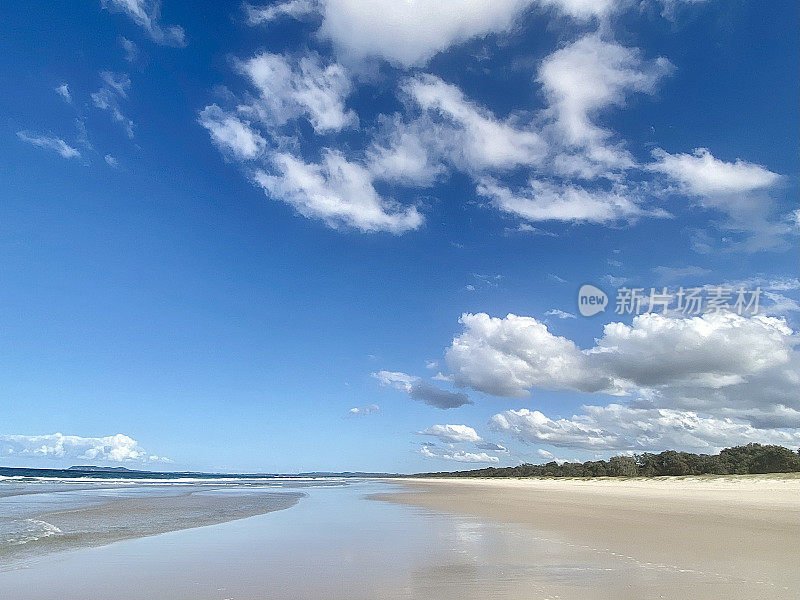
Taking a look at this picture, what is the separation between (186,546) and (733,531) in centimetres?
1544

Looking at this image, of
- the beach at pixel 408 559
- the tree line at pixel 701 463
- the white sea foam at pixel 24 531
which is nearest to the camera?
the beach at pixel 408 559

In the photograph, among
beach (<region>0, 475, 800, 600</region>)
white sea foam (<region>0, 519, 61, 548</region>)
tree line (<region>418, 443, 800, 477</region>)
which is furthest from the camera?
tree line (<region>418, 443, 800, 477</region>)

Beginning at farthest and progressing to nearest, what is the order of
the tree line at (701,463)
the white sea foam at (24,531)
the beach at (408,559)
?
the tree line at (701,463) < the white sea foam at (24,531) < the beach at (408,559)

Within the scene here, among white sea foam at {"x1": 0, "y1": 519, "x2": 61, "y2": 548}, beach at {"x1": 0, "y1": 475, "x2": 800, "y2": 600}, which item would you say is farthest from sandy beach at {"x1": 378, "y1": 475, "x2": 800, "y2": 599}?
white sea foam at {"x1": 0, "y1": 519, "x2": 61, "y2": 548}

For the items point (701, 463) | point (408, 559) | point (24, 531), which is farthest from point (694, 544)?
point (701, 463)

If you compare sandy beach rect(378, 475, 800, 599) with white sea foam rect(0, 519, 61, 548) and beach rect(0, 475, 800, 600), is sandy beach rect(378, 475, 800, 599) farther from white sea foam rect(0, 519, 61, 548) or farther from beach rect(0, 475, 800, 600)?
white sea foam rect(0, 519, 61, 548)

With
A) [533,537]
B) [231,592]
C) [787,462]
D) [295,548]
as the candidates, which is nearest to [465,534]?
[533,537]

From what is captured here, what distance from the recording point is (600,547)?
12867 millimetres

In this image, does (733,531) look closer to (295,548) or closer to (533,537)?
(533,537)

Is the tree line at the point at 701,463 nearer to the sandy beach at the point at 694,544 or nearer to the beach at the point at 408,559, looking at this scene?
the sandy beach at the point at 694,544

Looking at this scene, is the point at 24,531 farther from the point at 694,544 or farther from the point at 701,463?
the point at 701,463

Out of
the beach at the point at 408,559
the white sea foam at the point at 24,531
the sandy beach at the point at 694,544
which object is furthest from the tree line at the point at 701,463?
the white sea foam at the point at 24,531

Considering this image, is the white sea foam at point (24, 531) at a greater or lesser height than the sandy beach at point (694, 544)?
lesser

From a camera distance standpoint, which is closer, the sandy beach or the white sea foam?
the sandy beach
